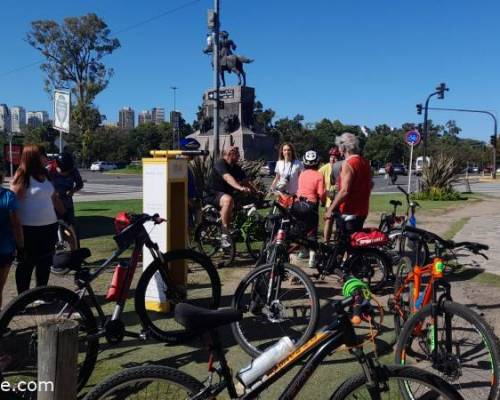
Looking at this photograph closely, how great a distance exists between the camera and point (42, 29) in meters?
50.8

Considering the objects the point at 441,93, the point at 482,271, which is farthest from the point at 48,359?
the point at 441,93

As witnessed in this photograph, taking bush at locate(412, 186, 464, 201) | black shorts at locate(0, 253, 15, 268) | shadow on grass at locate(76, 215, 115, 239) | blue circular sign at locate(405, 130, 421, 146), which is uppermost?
blue circular sign at locate(405, 130, 421, 146)

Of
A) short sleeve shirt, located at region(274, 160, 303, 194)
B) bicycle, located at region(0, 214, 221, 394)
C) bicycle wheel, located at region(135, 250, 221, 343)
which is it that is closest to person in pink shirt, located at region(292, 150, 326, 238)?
short sleeve shirt, located at region(274, 160, 303, 194)

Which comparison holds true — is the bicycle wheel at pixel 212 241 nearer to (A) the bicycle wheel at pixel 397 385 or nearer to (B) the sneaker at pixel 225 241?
(B) the sneaker at pixel 225 241

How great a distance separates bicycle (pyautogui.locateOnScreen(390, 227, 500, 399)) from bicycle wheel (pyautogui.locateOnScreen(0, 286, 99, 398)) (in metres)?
2.12

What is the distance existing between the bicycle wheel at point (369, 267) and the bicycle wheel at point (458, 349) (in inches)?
87.6

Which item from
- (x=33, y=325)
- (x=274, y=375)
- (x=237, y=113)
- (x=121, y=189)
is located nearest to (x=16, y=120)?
(x=121, y=189)

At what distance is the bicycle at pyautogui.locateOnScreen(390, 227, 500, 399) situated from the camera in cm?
326

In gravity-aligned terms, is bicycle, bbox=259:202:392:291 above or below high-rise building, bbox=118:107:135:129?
below

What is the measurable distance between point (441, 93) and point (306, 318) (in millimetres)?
32841

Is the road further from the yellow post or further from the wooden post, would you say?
the wooden post

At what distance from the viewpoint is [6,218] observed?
4352 millimetres

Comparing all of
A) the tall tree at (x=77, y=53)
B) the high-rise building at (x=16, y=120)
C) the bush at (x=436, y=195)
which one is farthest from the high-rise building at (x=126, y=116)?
the bush at (x=436, y=195)

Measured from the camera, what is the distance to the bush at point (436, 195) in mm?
21938
